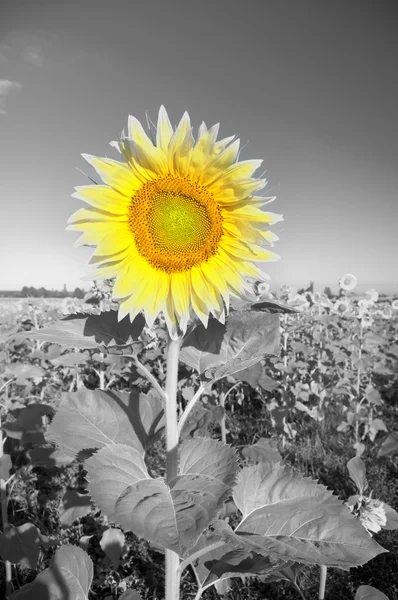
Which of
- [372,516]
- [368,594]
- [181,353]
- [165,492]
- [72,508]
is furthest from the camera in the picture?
[72,508]

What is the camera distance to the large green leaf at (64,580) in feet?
5.75

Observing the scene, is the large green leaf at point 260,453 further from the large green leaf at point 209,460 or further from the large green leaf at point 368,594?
the large green leaf at point 209,460

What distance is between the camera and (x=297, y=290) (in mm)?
9914

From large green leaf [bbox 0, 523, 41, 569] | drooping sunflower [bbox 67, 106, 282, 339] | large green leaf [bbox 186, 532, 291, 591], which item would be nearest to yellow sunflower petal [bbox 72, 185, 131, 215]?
drooping sunflower [bbox 67, 106, 282, 339]

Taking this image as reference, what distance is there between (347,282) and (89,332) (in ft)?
28.4

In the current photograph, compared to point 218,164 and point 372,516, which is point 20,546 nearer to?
point 372,516

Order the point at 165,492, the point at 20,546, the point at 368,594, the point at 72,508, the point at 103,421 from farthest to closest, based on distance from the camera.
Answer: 1. the point at 72,508
2. the point at 20,546
3. the point at 368,594
4. the point at 103,421
5. the point at 165,492

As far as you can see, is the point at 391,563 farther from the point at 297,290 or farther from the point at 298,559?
the point at 297,290

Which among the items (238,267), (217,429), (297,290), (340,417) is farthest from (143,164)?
(297,290)

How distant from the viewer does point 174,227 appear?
1448mm

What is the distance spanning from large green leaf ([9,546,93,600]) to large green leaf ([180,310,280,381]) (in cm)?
106

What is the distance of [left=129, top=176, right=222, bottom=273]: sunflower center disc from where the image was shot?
145cm

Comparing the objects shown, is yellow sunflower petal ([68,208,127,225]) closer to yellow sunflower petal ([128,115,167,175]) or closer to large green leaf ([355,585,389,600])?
yellow sunflower petal ([128,115,167,175])

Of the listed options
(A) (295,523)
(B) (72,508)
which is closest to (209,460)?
(A) (295,523)
